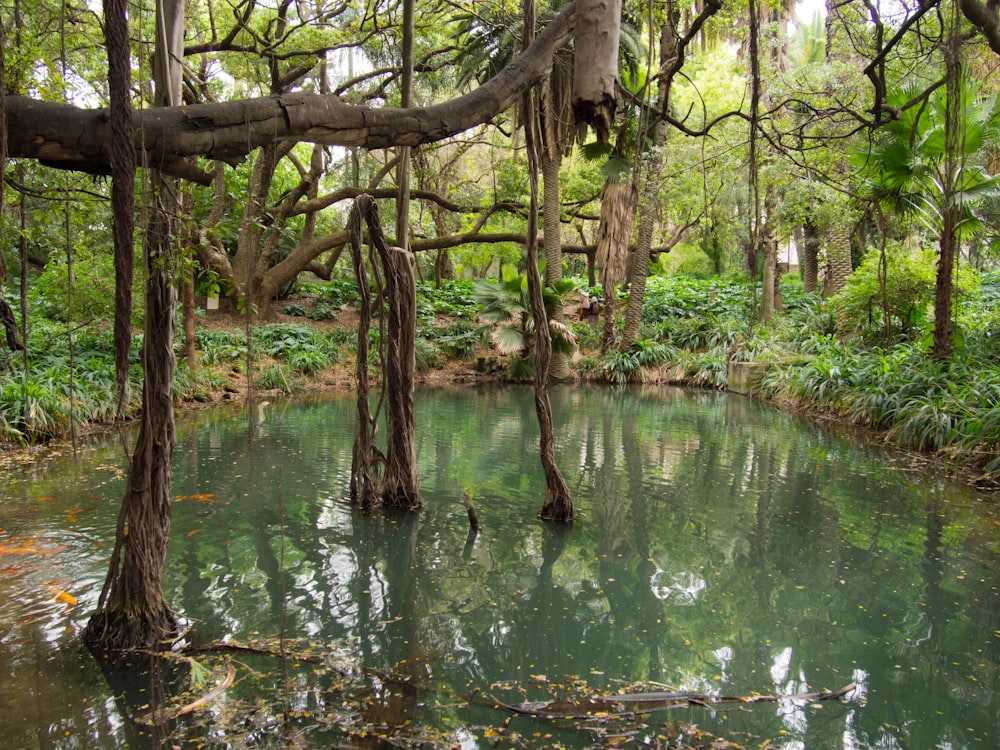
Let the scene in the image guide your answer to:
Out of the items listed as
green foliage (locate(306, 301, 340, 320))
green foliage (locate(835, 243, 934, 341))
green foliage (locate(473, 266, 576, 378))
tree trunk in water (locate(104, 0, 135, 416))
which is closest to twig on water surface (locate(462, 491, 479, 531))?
tree trunk in water (locate(104, 0, 135, 416))

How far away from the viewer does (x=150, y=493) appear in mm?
3746

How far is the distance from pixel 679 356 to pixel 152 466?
646 inches

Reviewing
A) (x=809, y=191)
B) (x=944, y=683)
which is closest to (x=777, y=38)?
(x=809, y=191)

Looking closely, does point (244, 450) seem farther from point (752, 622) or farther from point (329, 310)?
point (329, 310)

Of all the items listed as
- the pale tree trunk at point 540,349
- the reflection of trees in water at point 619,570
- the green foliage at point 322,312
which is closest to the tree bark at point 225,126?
the pale tree trunk at point 540,349

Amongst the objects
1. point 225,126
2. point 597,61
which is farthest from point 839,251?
point 225,126

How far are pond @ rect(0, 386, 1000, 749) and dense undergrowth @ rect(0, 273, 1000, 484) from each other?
1.24 m

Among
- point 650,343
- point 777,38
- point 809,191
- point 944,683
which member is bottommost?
point 944,683

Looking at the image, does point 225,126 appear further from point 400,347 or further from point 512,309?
point 512,309

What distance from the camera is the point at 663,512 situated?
6875 mm

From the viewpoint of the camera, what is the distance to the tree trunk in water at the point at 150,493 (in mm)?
3625

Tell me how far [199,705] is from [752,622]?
322 centimetres

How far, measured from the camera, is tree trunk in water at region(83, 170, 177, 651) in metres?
3.62

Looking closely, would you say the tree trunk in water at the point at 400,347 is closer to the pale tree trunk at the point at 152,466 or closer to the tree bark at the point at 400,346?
the tree bark at the point at 400,346
